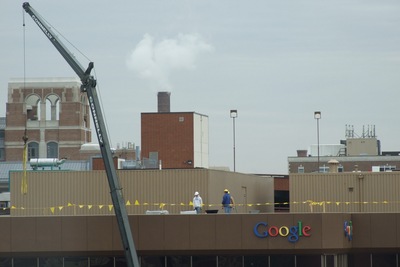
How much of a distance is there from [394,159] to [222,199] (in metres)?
79.3

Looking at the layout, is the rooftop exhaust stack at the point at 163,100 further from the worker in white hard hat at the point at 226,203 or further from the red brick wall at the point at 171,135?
the worker in white hard hat at the point at 226,203

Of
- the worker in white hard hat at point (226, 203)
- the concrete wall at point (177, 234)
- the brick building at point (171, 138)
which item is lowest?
the concrete wall at point (177, 234)

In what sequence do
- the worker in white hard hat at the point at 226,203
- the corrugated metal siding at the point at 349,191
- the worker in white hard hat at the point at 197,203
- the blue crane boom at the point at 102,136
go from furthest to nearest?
1. the corrugated metal siding at the point at 349,191
2. the worker in white hard hat at the point at 226,203
3. the worker in white hard hat at the point at 197,203
4. the blue crane boom at the point at 102,136

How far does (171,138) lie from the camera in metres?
97.0

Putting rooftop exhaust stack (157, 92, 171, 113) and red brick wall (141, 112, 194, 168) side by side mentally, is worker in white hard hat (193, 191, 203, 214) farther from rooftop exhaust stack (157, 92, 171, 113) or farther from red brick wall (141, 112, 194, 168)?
rooftop exhaust stack (157, 92, 171, 113)

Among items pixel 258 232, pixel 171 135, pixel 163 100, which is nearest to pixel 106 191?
pixel 258 232

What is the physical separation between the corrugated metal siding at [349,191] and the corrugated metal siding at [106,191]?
199 inches

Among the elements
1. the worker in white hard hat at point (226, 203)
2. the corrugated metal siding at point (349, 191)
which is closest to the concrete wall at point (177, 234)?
the worker in white hard hat at point (226, 203)

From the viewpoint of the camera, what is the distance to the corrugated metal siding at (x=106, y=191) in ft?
220

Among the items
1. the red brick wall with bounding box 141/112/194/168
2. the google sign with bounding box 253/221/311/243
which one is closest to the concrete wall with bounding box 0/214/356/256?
the google sign with bounding box 253/221/311/243

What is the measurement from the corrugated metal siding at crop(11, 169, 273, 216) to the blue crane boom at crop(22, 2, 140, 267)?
570 centimetres

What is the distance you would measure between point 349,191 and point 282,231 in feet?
32.7

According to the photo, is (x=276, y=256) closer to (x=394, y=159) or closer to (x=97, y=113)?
(x=97, y=113)

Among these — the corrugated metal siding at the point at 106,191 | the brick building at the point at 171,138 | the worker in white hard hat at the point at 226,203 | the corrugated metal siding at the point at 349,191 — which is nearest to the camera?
the worker in white hard hat at the point at 226,203
